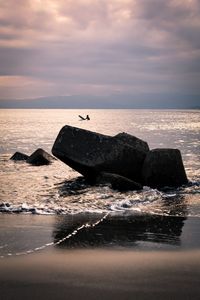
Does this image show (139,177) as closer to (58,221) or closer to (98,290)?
(58,221)

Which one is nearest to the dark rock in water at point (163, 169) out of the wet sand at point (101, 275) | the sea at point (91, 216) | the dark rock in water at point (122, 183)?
the sea at point (91, 216)

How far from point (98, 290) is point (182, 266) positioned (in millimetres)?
1457

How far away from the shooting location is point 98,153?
582 inches

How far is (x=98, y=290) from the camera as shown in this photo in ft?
14.2

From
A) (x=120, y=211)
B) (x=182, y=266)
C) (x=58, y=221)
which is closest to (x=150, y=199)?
(x=120, y=211)

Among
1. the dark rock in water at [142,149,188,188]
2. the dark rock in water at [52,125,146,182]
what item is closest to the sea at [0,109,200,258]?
the dark rock in water at [142,149,188,188]

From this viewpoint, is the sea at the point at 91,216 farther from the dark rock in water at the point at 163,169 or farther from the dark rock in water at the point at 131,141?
the dark rock in water at the point at 131,141

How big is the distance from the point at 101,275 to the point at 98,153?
1005cm

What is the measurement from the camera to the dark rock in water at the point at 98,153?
14758 millimetres

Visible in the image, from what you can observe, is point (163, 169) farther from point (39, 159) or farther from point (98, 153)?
point (39, 159)

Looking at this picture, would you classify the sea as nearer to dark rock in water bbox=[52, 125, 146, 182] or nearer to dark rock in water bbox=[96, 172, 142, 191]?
dark rock in water bbox=[96, 172, 142, 191]

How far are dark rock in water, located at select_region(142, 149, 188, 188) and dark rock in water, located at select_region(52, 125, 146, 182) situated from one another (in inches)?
30.1

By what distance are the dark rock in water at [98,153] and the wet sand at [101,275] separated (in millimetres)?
8805

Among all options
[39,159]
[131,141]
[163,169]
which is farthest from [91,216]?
[39,159]
